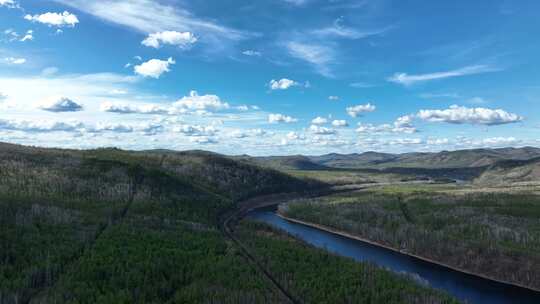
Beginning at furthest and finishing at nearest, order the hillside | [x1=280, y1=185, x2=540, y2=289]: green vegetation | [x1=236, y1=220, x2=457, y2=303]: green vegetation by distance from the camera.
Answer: [x1=280, y1=185, x2=540, y2=289]: green vegetation < [x1=236, y1=220, x2=457, y2=303]: green vegetation < the hillside

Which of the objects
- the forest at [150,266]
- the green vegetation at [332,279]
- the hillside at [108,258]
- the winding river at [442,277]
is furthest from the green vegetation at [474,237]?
the hillside at [108,258]

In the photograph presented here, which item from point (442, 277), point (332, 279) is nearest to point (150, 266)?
point (332, 279)

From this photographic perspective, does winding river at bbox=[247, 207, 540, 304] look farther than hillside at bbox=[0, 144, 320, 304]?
Yes

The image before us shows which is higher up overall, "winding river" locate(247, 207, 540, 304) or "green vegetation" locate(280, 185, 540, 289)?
"green vegetation" locate(280, 185, 540, 289)

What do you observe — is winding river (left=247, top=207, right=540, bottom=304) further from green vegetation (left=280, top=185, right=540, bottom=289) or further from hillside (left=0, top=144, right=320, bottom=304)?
hillside (left=0, top=144, right=320, bottom=304)

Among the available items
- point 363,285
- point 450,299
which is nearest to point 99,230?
point 363,285

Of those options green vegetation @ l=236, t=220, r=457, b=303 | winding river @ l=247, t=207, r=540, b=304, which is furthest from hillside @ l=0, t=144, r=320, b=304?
winding river @ l=247, t=207, r=540, b=304

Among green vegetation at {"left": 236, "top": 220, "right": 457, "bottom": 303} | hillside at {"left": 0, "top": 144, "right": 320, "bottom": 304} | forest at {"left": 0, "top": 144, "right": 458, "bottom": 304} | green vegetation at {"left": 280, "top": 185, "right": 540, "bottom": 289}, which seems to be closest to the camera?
hillside at {"left": 0, "top": 144, "right": 320, "bottom": 304}

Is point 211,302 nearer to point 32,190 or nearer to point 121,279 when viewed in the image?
point 121,279

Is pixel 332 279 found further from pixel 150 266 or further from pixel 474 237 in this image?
pixel 474 237

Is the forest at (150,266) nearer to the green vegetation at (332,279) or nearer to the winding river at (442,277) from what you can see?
the green vegetation at (332,279)
